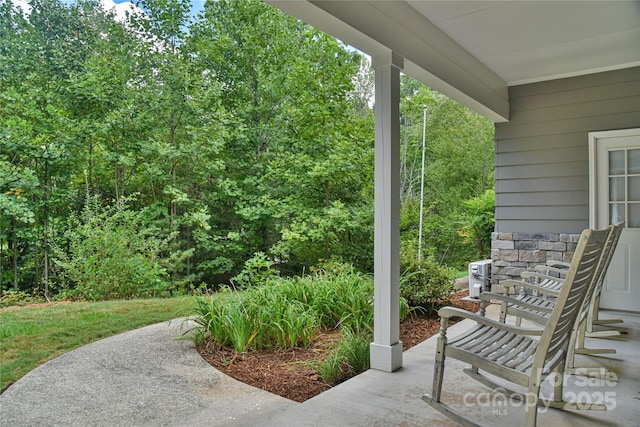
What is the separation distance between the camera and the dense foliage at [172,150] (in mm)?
6895

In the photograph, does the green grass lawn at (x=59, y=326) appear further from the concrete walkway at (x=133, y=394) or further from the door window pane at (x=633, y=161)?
the door window pane at (x=633, y=161)

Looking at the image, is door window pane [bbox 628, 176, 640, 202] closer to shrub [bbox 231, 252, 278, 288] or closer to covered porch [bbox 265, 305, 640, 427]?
covered porch [bbox 265, 305, 640, 427]

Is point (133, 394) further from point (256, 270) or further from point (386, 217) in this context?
point (256, 270)

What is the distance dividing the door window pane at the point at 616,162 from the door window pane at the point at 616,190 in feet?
0.27

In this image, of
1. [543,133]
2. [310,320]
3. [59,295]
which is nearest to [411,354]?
[310,320]

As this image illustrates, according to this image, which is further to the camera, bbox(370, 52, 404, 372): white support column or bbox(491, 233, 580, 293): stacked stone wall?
bbox(491, 233, 580, 293): stacked stone wall

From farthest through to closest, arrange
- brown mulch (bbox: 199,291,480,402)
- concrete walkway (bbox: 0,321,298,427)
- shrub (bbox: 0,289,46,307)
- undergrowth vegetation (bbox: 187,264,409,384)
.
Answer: shrub (bbox: 0,289,46,307) → undergrowth vegetation (bbox: 187,264,409,384) → brown mulch (bbox: 199,291,480,402) → concrete walkway (bbox: 0,321,298,427)

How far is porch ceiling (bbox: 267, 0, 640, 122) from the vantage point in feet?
9.01

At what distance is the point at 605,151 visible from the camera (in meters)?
4.84

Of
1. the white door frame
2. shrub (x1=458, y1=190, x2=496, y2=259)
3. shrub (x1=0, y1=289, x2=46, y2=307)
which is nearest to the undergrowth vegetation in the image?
the white door frame

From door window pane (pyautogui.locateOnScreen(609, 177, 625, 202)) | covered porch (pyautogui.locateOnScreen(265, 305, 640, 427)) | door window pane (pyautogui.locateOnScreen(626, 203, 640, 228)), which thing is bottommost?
covered porch (pyautogui.locateOnScreen(265, 305, 640, 427))

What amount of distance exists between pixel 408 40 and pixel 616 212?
11.2ft

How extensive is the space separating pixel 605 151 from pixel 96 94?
26.6 ft

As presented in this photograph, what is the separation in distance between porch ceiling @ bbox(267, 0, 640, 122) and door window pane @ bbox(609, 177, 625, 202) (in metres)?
1.27
